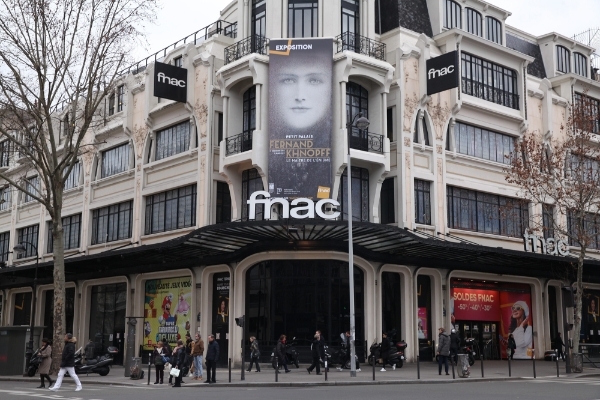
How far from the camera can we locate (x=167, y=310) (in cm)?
3578

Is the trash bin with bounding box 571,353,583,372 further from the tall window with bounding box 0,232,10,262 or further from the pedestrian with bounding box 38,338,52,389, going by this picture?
the tall window with bounding box 0,232,10,262

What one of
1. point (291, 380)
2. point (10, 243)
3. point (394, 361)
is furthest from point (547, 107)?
point (10, 243)

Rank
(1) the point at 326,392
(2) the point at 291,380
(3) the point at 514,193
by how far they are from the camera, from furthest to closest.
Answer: (3) the point at 514,193 < (2) the point at 291,380 < (1) the point at 326,392

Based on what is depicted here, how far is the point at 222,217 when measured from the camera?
33.8 meters

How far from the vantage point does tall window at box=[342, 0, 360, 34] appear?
33.2 metres

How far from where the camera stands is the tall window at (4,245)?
51312mm

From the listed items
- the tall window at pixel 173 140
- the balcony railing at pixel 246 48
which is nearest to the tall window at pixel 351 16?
the balcony railing at pixel 246 48

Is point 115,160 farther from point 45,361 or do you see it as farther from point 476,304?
point 476,304

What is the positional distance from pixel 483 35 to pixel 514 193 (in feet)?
28.2

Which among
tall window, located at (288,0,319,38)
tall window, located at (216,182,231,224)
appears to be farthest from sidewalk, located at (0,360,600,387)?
tall window, located at (288,0,319,38)

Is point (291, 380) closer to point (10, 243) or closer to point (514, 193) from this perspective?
point (514, 193)

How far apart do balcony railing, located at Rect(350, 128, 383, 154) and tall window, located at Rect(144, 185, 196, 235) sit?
8206 mm

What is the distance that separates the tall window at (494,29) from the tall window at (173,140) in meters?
17.0

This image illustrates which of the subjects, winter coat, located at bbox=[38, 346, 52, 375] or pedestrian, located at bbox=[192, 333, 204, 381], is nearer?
winter coat, located at bbox=[38, 346, 52, 375]
